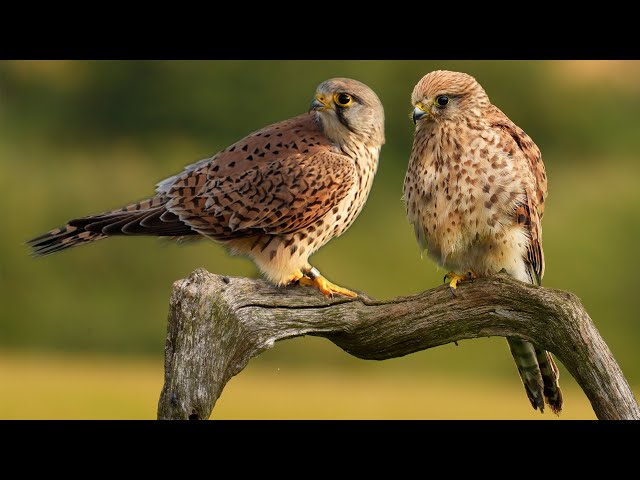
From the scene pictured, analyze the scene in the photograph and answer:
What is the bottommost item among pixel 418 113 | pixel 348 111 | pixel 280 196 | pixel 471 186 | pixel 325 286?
pixel 325 286

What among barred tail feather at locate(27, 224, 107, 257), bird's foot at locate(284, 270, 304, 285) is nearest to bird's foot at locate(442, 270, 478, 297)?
bird's foot at locate(284, 270, 304, 285)

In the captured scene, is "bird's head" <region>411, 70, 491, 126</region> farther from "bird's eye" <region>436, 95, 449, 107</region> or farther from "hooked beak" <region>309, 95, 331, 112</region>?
"hooked beak" <region>309, 95, 331, 112</region>

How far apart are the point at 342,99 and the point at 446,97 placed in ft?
1.47

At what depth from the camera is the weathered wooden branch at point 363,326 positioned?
4125 millimetres

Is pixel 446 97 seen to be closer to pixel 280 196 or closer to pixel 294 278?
pixel 280 196

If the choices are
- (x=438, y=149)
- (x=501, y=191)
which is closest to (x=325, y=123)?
(x=438, y=149)

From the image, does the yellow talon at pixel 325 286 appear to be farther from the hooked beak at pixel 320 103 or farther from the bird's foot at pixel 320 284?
the hooked beak at pixel 320 103

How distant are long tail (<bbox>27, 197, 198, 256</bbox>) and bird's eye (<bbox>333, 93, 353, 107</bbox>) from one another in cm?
90

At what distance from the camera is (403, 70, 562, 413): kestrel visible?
167 inches

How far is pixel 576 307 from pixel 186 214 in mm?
1704

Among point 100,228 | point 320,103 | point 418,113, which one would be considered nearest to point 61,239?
point 100,228

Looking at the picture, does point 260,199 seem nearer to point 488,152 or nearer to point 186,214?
point 186,214

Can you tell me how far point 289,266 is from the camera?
14.5 feet

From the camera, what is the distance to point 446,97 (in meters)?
4.29
